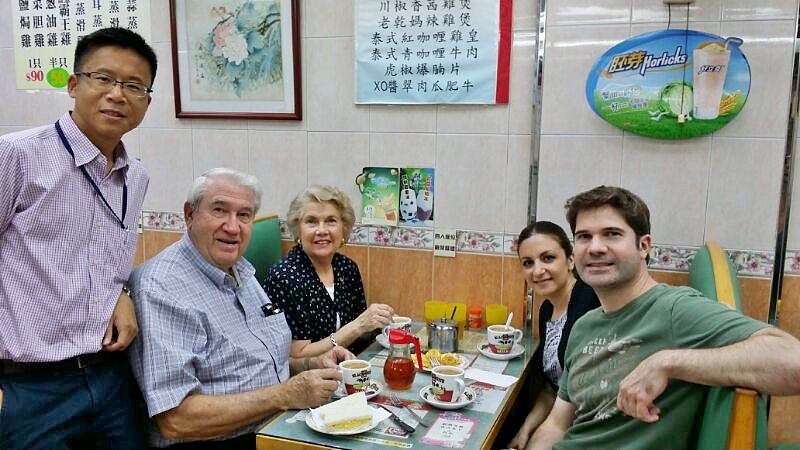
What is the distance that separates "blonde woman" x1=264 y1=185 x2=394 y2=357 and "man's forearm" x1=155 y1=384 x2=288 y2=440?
55cm

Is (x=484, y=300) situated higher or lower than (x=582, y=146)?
lower

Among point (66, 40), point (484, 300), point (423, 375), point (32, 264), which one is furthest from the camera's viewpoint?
point (66, 40)

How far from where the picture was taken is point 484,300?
9.01 ft

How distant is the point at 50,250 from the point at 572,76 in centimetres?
197

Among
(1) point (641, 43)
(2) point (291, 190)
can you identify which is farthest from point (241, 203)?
(1) point (641, 43)

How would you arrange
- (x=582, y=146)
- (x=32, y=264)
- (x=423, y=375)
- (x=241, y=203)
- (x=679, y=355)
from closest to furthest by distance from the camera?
(x=679, y=355) → (x=32, y=264) → (x=241, y=203) → (x=423, y=375) → (x=582, y=146)

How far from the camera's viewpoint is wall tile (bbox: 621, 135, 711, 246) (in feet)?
7.86

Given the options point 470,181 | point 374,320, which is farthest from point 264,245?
point 470,181

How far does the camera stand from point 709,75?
89.4 inches

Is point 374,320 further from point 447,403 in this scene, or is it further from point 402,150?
point 402,150

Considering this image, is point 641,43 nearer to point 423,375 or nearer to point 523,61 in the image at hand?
point 523,61

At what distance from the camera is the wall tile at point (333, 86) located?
2.80 meters

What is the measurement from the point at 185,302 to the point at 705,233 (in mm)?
1961

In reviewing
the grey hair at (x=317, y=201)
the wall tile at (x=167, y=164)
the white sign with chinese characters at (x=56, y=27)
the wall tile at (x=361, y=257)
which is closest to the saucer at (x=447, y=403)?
the grey hair at (x=317, y=201)
